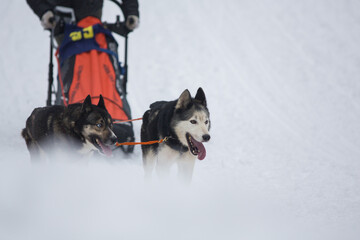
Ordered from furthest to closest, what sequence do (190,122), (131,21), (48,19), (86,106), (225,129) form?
(225,129) < (131,21) < (48,19) < (190,122) < (86,106)

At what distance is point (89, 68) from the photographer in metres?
3.29

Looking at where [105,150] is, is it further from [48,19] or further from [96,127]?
[48,19]

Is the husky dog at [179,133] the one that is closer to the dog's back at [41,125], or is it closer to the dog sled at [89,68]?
the dog sled at [89,68]

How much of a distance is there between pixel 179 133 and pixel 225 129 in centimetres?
222

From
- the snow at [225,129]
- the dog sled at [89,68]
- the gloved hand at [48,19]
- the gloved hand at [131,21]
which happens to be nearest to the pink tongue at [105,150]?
the snow at [225,129]

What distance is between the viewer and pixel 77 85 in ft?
10.3

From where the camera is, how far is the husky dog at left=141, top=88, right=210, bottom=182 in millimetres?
2344

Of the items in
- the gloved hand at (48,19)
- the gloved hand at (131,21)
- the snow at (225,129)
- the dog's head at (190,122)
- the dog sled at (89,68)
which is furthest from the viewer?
the gloved hand at (131,21)

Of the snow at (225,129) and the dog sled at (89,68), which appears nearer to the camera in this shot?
the snow at (225,129)

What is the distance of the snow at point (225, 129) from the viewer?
212 cm

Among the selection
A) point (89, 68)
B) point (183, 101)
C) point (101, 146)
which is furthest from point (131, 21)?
point (101, 146)

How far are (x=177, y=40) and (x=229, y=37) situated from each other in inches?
48.4

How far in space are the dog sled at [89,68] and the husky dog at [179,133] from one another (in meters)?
0.55

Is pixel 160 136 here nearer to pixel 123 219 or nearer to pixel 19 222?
pixel 123 219
